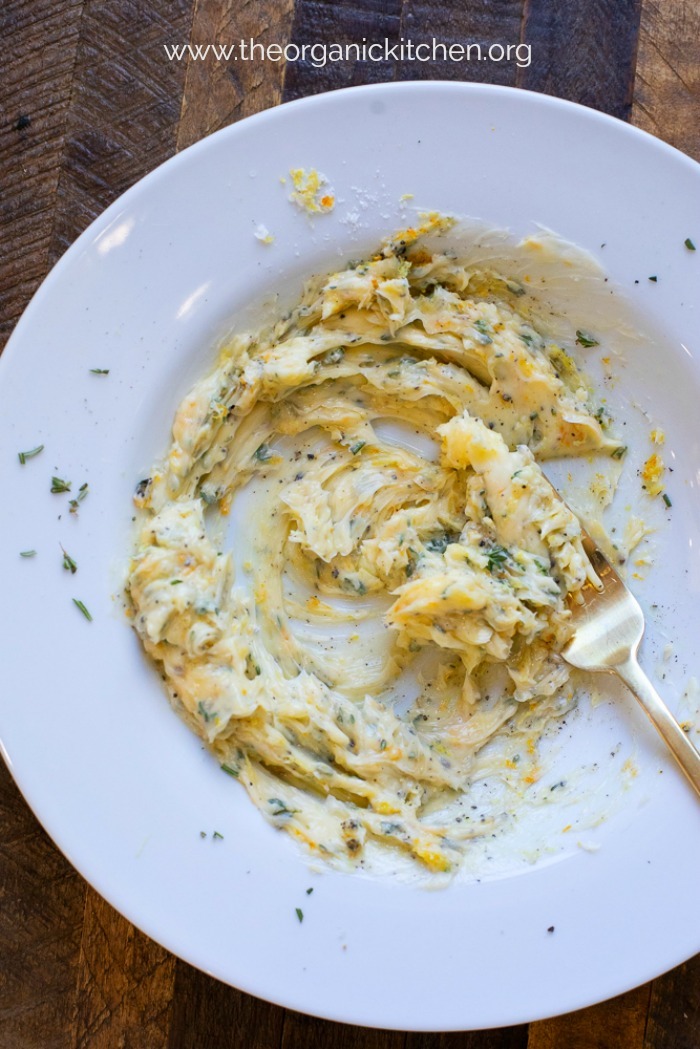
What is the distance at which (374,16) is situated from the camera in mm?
2258

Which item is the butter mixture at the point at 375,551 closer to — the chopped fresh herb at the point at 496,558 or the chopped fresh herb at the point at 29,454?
the chopped fresh herb at the point at 496,558

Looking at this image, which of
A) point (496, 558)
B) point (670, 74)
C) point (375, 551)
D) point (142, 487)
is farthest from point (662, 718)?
point (670, 74)

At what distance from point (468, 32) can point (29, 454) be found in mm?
1476

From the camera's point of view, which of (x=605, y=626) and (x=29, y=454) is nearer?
(x=29, y=454)

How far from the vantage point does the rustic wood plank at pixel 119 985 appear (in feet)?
7.20

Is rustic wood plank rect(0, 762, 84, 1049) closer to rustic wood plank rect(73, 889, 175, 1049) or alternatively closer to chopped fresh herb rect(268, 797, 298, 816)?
rustic wood plank rect(73, 889, 175, 1049)

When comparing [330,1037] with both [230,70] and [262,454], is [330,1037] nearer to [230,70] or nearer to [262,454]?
[262,454]

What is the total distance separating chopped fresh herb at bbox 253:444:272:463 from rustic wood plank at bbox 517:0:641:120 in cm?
110

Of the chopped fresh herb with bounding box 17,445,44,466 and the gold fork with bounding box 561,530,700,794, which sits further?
the gold fork with bounding box 561,530,700,794

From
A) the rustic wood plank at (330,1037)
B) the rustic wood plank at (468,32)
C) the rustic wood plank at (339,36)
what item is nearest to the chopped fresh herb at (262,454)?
the rustic wood plank at (339,36)

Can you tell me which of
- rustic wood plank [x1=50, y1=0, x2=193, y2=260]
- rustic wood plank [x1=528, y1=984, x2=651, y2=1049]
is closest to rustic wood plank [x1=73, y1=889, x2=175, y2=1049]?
rustic wood plank [x1=528, y1=984, x2=651, y2=1049]

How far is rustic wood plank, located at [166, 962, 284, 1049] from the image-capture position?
2186mm

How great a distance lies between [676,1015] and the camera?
7.13 ft

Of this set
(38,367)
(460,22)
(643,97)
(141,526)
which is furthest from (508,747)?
(460,22)
